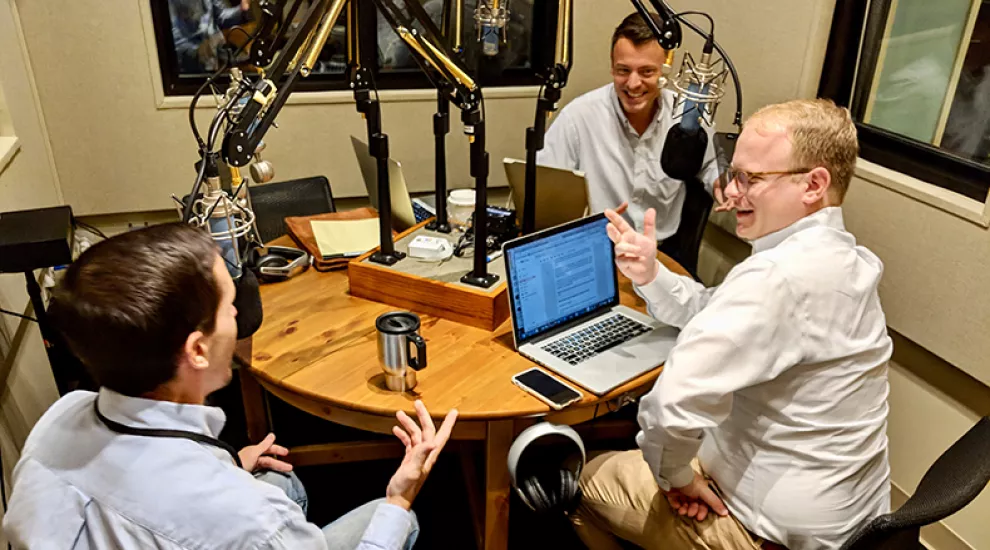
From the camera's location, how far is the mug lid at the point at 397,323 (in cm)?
146

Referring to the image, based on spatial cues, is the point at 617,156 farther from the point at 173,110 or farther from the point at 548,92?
the point at 173,110

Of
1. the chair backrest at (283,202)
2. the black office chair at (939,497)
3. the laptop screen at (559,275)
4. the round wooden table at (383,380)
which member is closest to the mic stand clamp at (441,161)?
the round wooden table at (383,380)

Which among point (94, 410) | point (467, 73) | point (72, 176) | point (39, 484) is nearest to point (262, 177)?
point (467, 73)

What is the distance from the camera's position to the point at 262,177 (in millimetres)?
1474

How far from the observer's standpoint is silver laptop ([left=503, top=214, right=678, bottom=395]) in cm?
160

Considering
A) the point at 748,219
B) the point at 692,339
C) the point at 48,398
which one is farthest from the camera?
the point at 48,398

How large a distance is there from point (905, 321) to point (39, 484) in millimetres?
2131

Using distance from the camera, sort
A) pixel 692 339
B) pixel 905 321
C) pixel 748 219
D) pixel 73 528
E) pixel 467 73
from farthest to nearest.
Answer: pixel 905 321, pixel 467 73, pixel 748 219, pixel 692 339, pixel 73 528

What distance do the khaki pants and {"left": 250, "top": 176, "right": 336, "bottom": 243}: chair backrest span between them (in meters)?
1.34

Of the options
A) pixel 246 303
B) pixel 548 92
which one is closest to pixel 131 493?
pixel 246 303

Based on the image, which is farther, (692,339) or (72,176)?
(72,176)

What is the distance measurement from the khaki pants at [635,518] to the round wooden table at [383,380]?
7.7 inches

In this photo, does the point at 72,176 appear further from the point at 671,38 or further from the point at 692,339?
the point at 692,339

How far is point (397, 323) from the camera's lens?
4.95 feet
